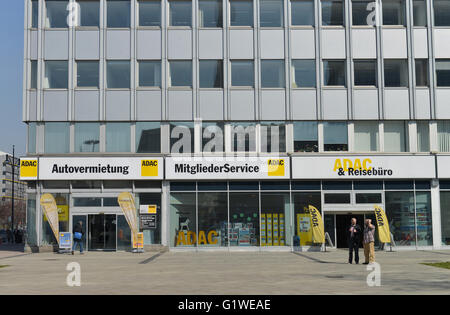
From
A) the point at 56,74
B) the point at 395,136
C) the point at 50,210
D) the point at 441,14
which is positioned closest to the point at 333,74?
the point at 395,136

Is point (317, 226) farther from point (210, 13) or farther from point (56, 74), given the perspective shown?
point (56, 74)

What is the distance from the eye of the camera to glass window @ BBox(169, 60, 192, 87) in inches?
1297

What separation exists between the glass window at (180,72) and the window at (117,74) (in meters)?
2.40

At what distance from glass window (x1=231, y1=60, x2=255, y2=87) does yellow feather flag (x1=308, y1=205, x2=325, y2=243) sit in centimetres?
777

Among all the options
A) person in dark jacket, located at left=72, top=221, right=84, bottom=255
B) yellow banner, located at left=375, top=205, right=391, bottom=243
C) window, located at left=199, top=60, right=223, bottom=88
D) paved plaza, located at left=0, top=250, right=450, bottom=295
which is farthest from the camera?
window, located at left=199, top=60, right=223, bottom=88

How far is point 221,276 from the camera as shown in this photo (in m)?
18.1

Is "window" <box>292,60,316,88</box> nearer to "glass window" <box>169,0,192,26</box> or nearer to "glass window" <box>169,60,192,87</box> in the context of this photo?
"glass window" <box>169,60,192,87</box>

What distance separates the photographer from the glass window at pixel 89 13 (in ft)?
→ 109

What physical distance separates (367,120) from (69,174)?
16.4m

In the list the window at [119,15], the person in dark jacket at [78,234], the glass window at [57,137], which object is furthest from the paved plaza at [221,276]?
the window at [119,15]

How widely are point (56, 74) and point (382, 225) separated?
19469 mm

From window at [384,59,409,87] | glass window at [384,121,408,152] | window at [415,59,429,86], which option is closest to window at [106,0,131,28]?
window at [384,59,409,87]

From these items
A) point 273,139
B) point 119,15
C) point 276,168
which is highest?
point 119,15

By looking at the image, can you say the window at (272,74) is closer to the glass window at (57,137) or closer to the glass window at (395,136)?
the glass window at (395,136)
